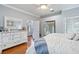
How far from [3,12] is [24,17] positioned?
947 millimetres

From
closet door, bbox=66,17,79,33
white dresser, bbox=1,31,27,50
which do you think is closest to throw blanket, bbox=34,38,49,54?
closet door, bbox=66,17,79,33

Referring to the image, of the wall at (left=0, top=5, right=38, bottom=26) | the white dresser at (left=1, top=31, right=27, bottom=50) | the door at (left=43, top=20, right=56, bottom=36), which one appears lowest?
the white dresser at (left=1, top=31, right=27, bottom=50)

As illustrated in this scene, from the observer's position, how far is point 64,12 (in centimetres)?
254

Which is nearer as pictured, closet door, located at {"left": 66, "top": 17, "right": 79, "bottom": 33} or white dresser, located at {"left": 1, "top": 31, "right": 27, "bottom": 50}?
closet door, located at {"left": 66, "top": 17, "right": 79, "bottom": 33}

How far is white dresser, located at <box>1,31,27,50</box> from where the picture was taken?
8.70 ft

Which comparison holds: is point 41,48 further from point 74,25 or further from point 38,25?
point 74,25

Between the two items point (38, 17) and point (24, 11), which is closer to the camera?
point (38, 17)

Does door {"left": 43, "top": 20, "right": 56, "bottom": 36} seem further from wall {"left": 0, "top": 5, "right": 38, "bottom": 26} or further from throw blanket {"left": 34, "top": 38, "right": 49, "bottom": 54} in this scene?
throw blanket {"left": 34, "top": 38, "right": 49, "bottom": 54}

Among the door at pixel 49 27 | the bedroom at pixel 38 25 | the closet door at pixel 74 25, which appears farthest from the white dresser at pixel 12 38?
the closet door at pixel 74 25

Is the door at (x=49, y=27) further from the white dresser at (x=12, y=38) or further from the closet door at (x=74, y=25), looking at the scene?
the white dresser at (x=12, y=38)
